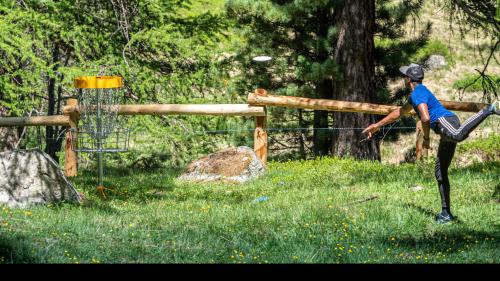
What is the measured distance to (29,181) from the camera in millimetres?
9562

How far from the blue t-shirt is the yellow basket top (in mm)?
3783

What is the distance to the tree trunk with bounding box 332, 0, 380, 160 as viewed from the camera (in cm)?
1579

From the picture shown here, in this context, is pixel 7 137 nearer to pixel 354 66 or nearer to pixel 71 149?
pixel 71 149

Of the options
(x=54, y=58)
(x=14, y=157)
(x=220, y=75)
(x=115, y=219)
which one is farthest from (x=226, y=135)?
(x=115, y=219)

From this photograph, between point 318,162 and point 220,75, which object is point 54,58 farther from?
point 318,162

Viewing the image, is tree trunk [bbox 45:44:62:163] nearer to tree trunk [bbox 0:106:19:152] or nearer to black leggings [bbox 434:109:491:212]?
tree trunk [bbox 0:106:19:152]

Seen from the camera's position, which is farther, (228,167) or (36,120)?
(36,120)

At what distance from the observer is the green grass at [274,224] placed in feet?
21.9

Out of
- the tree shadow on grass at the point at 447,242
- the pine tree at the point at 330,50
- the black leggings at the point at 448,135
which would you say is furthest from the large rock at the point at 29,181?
the pine tree at the point at 330,50

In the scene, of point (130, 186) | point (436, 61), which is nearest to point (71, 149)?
point (130, 186)

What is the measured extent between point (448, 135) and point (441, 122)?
167 mm

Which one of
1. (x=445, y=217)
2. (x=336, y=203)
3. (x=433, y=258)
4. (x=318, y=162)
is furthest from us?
(x=318, y=162)
